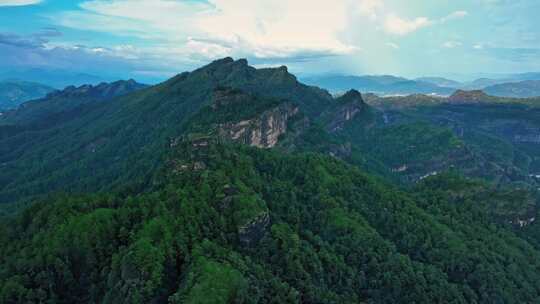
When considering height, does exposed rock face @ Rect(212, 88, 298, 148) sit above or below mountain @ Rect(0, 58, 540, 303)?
above

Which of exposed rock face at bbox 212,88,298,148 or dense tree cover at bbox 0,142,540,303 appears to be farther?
exposed rock face at bbox 212,88,298,148

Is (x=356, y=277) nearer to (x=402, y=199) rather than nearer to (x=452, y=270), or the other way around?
(x=452, y=270)

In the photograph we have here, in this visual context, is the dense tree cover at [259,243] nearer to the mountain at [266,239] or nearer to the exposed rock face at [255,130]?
the mountain at [266,239]

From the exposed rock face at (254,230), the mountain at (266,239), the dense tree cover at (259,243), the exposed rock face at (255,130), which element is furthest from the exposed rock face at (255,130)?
the exposed rock face at (254,230)

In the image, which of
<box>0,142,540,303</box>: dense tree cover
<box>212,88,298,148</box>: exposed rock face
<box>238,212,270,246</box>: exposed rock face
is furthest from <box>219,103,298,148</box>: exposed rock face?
<box>238,212,270,246</box>: exposed rock face

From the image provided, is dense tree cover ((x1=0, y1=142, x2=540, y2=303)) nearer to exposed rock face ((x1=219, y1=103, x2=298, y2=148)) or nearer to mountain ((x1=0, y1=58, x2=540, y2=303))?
mountain ((x1=0, y1=58, x2=540, y2=303))

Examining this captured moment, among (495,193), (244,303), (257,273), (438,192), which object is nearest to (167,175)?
(257,273)
